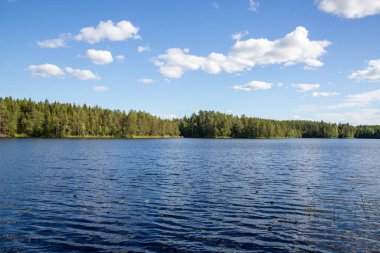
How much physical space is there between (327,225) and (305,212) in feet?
14.0

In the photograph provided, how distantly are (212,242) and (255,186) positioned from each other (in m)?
22.6

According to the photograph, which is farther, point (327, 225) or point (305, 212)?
point (305, 212)

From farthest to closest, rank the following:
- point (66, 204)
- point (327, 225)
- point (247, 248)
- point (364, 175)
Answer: point (364, 175) → point (66, 204) → point (327, 225) → point (247, 248)

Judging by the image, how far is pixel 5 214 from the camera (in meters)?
28.0

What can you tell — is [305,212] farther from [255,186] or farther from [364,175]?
[364,175]

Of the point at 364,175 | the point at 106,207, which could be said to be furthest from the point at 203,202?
the point at 364,175

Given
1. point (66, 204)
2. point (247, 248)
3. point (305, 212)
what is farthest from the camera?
point (66, 204)

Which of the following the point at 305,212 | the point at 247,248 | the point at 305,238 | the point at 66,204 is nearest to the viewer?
the point at 247,248

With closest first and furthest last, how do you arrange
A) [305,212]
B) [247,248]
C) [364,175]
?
[247,248]
[305,212]
[364,175]

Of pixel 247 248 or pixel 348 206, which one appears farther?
pixel 348 206

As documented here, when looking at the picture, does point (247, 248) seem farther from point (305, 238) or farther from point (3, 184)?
point (3, 184)

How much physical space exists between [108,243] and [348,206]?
21.9m

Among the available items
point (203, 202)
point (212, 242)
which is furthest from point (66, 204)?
point (212, 242)

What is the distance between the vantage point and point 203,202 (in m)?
33.6
